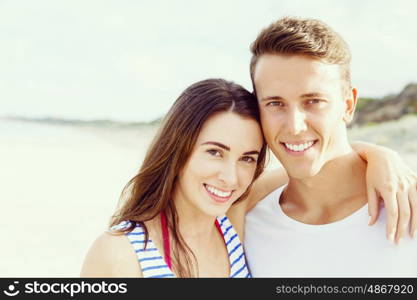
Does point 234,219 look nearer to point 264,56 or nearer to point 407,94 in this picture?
point 264,56

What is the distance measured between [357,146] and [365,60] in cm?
2113

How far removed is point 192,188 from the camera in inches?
117

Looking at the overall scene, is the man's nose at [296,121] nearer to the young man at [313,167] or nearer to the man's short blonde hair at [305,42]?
the young man at [313,167]

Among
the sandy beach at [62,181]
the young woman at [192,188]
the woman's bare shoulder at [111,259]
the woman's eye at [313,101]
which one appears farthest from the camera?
the sandy beach at [62,181]

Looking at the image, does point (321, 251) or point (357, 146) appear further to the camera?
point (357, 146)

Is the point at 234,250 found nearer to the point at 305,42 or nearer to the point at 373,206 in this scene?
the point at 373,206

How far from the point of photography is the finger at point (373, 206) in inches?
115

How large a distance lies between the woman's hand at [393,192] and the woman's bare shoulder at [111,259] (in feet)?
4.14

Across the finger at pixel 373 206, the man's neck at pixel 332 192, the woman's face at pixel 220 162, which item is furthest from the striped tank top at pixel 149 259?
the finger at pixel 373 206

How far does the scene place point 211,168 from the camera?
287cm

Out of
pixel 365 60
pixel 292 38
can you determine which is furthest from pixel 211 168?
pixel 365 60

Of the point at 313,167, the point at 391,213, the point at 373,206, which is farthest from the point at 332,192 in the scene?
the point at 391,213

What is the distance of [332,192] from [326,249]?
0.38 m

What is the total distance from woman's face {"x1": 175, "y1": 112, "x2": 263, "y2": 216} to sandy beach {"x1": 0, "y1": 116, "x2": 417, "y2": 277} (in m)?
0.64
